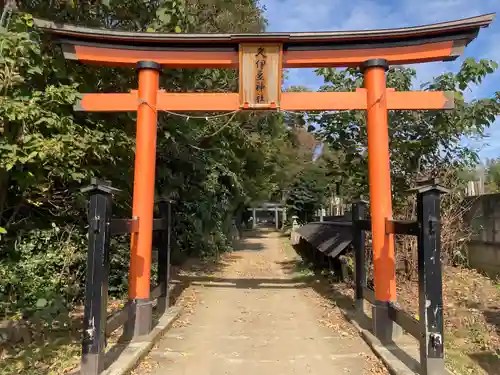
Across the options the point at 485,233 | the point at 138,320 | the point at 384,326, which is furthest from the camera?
the point at 485,233

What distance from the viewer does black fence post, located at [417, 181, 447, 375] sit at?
3.92 metres

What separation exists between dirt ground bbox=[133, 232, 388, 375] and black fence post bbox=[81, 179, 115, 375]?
605 mm

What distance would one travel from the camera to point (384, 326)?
5270mm

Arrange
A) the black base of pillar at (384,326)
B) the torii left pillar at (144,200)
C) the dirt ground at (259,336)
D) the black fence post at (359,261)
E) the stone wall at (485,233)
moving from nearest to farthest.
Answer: the dirt ground at (259,336), the black base of pillar at (384,326), the torii left pillar at (144,200), the black fence post at (359,261), the stone wall at (485,233)

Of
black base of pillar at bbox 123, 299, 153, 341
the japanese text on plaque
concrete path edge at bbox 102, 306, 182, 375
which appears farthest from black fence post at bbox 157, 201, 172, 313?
the japanese text on plaque

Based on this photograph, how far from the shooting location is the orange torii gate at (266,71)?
5.76 m

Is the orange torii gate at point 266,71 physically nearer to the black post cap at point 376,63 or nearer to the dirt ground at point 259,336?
the black post cap at point 376,63

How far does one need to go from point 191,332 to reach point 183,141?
196 inches

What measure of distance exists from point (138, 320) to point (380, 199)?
3.54m

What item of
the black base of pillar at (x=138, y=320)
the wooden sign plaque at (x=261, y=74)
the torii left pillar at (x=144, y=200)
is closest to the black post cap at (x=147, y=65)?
the torii left pillar at (x=144, y=200)

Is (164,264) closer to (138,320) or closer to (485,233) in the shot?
(138,320)

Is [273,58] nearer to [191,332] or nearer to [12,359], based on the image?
[191,332]

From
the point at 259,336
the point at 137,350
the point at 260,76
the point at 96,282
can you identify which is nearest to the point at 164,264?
the point at 259,336

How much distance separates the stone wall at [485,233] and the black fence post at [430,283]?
479 cm
